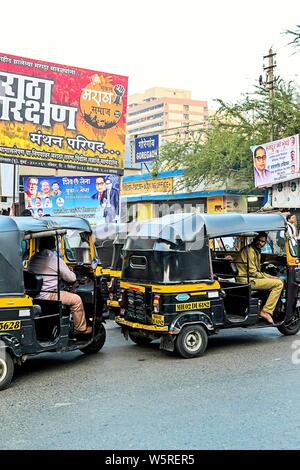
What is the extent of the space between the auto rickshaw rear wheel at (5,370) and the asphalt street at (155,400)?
16 cm

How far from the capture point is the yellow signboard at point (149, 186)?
2331 cm

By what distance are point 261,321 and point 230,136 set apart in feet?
41.2

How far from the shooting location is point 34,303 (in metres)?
6.91

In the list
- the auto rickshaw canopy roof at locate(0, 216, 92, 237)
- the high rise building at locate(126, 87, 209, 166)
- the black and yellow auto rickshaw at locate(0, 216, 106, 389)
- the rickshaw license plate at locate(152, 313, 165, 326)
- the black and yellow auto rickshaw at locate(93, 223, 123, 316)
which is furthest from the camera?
the high rise building at locate(126, 87, 209, 166)

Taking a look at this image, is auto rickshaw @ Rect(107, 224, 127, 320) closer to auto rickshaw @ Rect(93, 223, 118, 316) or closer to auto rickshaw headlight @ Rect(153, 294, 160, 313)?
auto rickshaw @ Rect(93, 223, 118, 316)

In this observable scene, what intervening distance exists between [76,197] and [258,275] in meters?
6.95

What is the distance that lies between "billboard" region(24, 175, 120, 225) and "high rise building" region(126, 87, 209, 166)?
11357 cm

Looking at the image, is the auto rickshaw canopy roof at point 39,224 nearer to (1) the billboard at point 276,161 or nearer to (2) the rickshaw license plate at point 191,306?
(2) the rickshaw license plate at point 191,306

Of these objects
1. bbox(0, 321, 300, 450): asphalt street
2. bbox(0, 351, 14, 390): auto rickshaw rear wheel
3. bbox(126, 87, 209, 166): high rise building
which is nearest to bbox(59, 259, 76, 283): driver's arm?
bbox(0, 321, 300, 450): asphalt street

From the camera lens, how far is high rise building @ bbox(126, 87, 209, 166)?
428ft

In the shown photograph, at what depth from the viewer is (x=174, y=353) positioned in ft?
24.3

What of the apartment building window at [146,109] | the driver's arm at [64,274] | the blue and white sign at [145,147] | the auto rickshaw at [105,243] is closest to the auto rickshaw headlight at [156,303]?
the driver's arm at [64,274]
